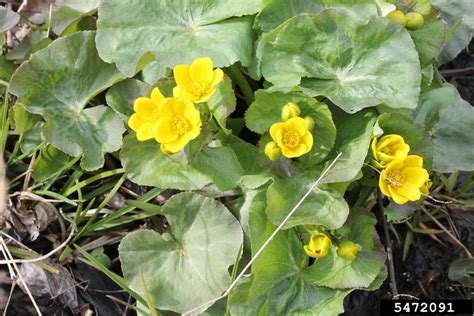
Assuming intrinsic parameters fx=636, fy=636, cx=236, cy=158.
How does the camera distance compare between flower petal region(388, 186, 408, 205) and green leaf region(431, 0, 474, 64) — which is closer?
flower petal region(388, 186, 408, 205)

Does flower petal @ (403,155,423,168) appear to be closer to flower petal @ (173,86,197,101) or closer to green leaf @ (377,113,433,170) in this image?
green leaf @ (377,113,433,170)

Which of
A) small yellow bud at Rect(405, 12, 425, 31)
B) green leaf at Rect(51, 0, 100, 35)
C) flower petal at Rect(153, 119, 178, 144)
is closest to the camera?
flower petal at Rect(153, 119, 178, 144)

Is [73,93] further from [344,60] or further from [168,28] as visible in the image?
[344,60]

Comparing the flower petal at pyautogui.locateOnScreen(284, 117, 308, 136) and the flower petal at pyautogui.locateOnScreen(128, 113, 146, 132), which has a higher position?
the flower petal at pyautogui.locateOnScreen(128, 113, 146, 132)

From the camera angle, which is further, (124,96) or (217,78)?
(124,96)

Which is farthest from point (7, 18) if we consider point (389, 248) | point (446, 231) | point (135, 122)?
point (446, 231)

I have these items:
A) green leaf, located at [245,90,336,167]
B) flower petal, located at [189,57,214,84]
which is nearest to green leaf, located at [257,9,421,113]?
green leaf, located at [245,90,336,167]

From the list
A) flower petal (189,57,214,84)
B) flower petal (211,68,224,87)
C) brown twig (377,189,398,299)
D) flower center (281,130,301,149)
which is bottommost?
brown twig (377,189,398,299)
